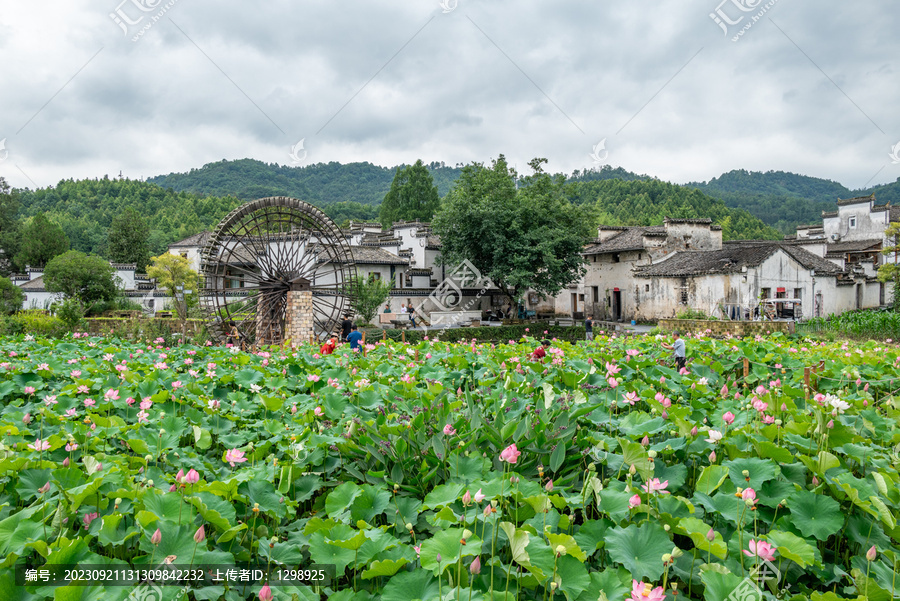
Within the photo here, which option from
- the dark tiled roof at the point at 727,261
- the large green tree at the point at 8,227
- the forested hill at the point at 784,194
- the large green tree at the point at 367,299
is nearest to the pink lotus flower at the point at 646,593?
the large green tree at the point at 367,299

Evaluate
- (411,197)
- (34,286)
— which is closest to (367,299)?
(34,286)

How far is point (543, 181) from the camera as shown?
29.0 m

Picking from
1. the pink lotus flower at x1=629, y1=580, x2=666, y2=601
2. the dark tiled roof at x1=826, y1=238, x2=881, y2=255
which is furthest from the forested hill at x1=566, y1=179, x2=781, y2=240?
the pink lotus flower at x1=629, y1=580, x2=666, y2=601

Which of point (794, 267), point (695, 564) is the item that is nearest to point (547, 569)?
point (695, 564)

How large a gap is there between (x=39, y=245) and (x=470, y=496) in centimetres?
4279

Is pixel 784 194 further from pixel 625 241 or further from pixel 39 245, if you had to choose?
pixel 39 245

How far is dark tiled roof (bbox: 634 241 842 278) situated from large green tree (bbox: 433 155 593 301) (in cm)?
431

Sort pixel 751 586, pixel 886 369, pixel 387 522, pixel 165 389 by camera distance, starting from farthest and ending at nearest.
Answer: pixel 886 369
pixel 165 389
pixel 387 522
pixel 751 586

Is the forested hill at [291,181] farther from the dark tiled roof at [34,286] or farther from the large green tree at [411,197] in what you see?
the dark tiled roof at [34,286]

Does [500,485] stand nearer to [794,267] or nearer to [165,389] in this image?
[165,389]

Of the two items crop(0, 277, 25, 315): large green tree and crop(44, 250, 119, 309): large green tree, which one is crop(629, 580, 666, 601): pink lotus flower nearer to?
crop(44, 250, 119, 309): large green tree

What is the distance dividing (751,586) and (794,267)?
85.1ft

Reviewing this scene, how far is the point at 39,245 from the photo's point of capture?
34.9 m

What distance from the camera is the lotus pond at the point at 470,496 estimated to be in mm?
1558
